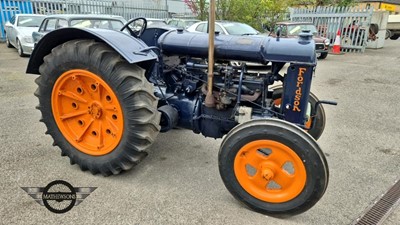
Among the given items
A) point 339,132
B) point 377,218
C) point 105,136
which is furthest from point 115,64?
point 339,132

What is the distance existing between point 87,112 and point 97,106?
165mm

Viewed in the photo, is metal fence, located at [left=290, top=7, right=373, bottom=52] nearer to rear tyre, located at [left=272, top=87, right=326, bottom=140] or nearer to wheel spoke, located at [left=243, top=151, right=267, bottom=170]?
rear tyre, located at [left=272, top=87, right=326, bottom=140]

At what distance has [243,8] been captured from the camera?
14.2 metres

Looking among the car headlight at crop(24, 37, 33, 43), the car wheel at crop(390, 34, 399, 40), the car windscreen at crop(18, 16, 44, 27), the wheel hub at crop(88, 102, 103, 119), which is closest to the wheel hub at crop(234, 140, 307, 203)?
the wheel hub at crop(88, 102, 103, 119)

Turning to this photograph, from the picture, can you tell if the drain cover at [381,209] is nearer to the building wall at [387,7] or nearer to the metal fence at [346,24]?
the metal fence at [346,24]

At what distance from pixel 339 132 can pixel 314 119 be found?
3.42 ft

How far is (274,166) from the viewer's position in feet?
7.32

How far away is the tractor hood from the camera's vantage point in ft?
7.77

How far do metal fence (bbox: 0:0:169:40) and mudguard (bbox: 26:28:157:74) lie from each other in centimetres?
1223

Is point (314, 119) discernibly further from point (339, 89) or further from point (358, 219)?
point (339, 89)

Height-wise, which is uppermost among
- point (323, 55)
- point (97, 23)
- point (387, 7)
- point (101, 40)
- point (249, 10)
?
point (387, 7)

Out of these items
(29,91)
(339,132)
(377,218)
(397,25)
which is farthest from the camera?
(397,25)

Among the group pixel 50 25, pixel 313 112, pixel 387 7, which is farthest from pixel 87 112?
pixel 387 7

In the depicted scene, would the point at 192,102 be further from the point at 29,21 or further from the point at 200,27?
the point at 29,21
